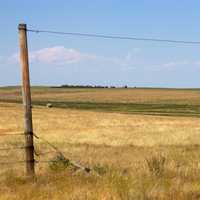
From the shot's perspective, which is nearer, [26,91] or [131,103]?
[26,91]

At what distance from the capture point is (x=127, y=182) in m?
9.36

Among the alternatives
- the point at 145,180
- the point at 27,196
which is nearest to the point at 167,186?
the point at 145,180

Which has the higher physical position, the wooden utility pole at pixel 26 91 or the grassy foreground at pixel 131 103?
the wooden utility pole at pixel 26 91

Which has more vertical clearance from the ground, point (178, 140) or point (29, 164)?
point (29, 164)

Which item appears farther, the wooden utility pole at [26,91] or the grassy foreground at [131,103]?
the grassy foreground at [131,103]

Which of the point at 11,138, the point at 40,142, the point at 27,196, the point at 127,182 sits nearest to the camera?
the point at 27,196

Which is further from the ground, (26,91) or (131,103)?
(26,91)

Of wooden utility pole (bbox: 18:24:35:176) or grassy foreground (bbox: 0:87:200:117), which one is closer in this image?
wooden utility pole (bbox: 18:24:35:176)

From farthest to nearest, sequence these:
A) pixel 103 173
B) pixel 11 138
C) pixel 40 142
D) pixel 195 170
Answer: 1. pixel 11 138
2. pixel 40 142
3. pixel 195 170
4. pixel 103 173

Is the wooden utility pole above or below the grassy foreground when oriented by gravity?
above

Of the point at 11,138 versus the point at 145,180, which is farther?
the point at 11,138

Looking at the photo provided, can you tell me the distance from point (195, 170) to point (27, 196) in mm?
4380

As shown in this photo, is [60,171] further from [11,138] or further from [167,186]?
[11,138]

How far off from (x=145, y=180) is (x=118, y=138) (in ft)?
70.0
